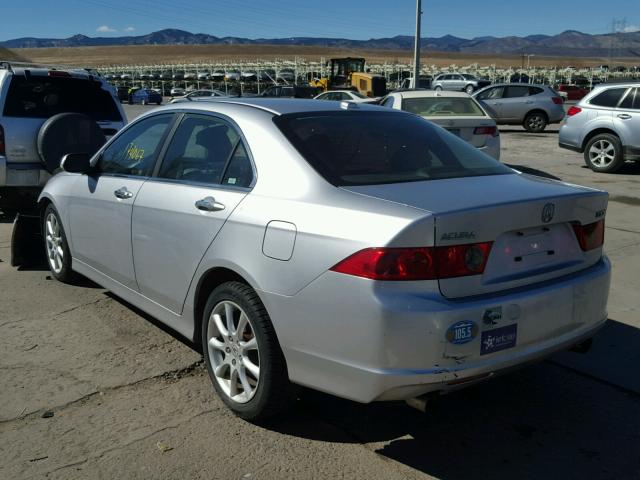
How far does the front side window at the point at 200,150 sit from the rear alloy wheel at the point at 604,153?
1054cm

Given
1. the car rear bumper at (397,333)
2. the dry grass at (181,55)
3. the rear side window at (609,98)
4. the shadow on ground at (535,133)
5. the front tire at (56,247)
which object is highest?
the dry grass at (181,55)

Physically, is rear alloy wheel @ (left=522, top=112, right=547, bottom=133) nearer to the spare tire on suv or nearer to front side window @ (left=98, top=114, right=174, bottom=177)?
the spare tire on suv

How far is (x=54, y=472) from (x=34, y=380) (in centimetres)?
104

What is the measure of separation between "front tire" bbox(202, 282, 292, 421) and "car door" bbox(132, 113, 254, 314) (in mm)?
312

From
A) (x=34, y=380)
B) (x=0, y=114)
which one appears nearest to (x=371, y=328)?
(x=34, y=380)

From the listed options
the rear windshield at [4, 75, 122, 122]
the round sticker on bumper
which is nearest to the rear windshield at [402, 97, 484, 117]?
the rear windshield at [4, 75, 122, 122]

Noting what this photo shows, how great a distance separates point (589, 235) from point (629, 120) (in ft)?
32.9

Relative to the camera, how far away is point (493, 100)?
22578mm

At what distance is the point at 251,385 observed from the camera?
333 cm

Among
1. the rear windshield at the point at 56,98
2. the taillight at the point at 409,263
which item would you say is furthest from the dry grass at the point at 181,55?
the taillight at the point at 409,263

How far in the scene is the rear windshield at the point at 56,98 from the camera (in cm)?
752

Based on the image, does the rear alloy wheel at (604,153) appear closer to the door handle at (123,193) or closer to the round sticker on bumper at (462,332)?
the door handle at (123,193)

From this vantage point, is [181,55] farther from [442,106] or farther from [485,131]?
[485,131]

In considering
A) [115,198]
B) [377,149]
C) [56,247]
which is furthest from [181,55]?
[377,149]
